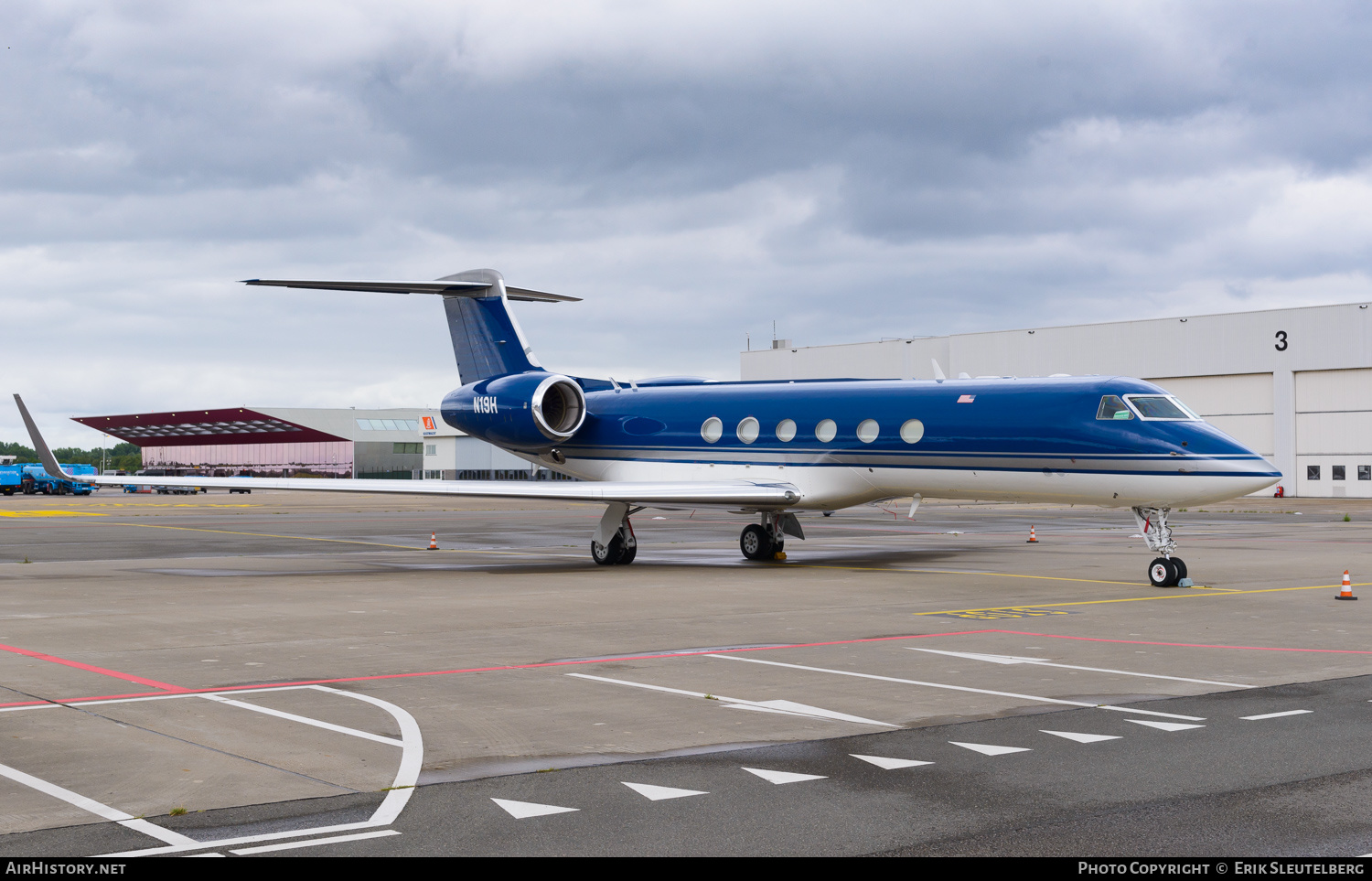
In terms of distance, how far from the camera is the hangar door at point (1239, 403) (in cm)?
6556

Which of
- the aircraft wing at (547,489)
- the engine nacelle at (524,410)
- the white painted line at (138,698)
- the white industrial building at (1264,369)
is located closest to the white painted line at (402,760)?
the white painted line at (138,698)

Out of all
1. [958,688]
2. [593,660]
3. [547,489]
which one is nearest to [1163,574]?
[958,688]

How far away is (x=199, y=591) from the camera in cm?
1762

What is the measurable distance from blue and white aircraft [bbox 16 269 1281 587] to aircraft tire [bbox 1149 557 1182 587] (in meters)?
0.02

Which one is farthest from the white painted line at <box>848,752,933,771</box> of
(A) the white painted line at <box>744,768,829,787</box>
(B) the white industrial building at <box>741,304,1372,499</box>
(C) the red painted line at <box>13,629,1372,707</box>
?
(B) the white industrial building at <box>741,304,1372,499</box>

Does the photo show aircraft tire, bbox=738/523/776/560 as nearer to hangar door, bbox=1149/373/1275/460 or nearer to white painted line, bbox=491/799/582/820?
white painted line, bbox=491/799/582/820

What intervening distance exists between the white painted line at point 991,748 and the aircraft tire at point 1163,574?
1185 cm

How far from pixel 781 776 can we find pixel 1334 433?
65.5 metres

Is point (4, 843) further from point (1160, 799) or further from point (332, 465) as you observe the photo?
point (332, 465)

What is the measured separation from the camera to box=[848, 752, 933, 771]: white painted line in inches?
281

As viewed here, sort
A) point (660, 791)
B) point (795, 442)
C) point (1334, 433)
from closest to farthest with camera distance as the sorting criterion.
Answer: point (660, 791)
point (795, 442)
point (1334, 433)

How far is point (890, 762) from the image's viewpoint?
7.26 m

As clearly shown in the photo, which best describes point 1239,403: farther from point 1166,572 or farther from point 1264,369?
point 1166,572

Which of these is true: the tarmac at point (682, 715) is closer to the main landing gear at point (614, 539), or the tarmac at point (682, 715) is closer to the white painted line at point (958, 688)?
the white painted line at point (958, 688)
